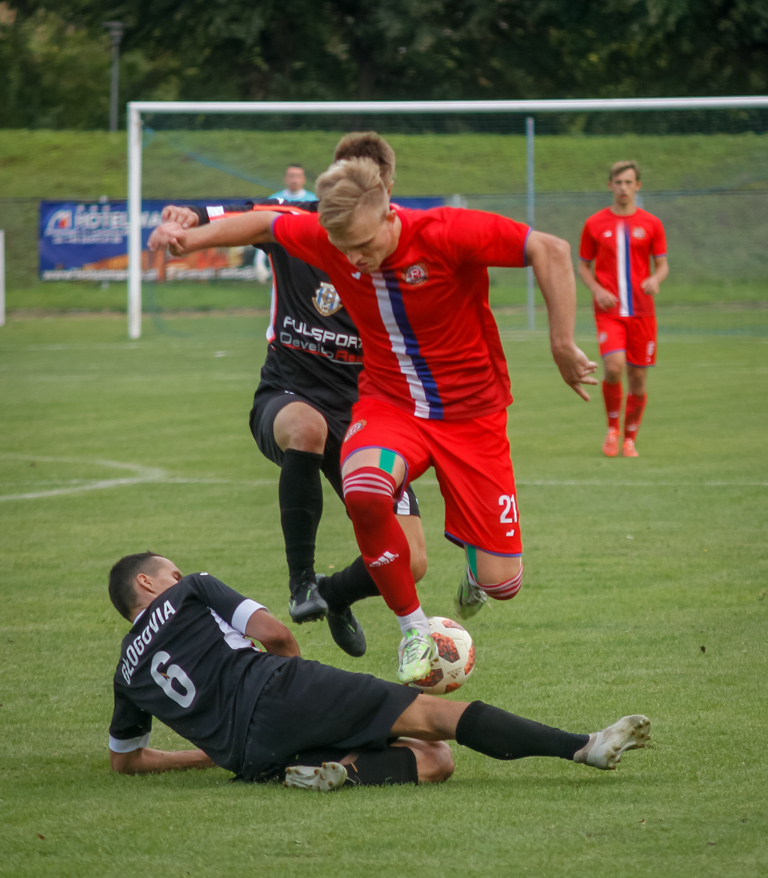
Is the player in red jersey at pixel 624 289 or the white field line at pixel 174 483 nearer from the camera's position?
the white field line at pixel 174 483

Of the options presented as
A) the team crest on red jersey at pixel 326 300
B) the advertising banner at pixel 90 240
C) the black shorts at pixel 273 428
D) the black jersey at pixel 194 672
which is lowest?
the black jersey at pixel 194 672

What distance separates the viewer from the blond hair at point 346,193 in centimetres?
431

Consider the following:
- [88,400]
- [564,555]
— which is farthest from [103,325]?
[564,555]

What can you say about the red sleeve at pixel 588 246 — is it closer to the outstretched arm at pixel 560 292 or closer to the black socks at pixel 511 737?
the outstretched arm at pixel 560 292

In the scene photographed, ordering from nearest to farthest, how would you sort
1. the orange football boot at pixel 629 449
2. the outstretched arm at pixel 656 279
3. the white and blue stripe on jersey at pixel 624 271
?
the outstretched arm at pixel 656 279, the orange football boot at pixel 629 449, the white and blue stripe on jersey at pixel 624 271

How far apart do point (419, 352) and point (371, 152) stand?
0.76 meters

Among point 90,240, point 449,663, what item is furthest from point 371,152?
point 90,240

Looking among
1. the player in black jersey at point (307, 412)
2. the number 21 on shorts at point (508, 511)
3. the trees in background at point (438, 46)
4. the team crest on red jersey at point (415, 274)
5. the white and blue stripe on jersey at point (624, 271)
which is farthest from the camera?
the trees in background at point (438, 46)

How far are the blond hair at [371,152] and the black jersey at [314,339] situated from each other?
0.80 m

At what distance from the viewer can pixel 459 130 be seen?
28094 millimetres

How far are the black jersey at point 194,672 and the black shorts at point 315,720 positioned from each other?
0.17 ft

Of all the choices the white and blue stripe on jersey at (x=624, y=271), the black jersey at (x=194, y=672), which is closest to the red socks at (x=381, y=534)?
the black jersey at (x=194, y=672)

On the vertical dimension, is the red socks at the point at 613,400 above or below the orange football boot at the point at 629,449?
above

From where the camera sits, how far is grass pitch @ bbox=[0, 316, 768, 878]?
3.32 meters
